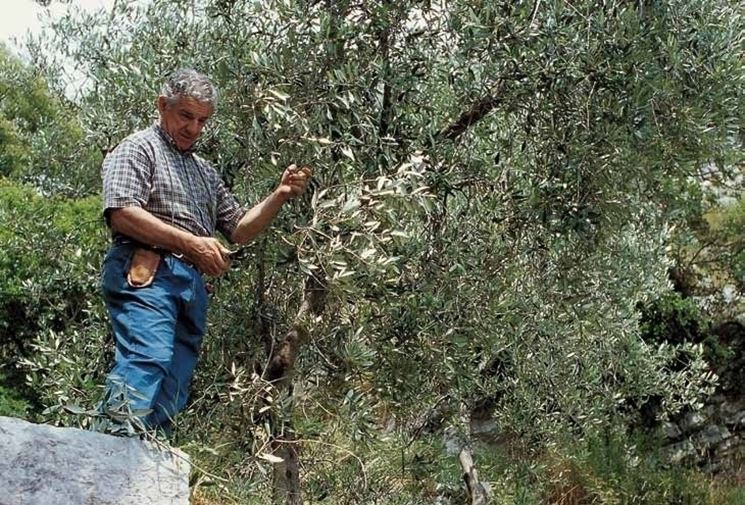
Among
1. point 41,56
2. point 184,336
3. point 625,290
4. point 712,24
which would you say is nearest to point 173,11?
point 41,56

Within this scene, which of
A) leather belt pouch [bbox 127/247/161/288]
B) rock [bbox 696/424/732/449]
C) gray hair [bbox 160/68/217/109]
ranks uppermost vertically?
gray hair [bbox 160/68/217/109]

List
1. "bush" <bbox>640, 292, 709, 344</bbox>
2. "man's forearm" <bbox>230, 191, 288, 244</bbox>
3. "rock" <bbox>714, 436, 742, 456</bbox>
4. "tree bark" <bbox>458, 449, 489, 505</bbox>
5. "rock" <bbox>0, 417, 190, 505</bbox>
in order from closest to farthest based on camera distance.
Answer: "rock" <bbox>0, 417, 190, 505</bbox>
"man's forearm" <bbox>230, 191, 288, 244</bbox>
"tree bark" <bbox>458, 449, 489, 505</bbox>
"bush" <bbox>640, 292, 709, 344</bbox>
"rock" <bbox>714, 436, 742, 456</bbox>

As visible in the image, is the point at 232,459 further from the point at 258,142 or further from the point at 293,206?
the point at 258,142

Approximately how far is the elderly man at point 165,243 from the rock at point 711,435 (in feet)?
28.5

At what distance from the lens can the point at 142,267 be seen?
3.05m

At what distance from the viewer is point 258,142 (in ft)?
11.5

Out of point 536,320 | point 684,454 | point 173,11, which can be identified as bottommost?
point 684,454

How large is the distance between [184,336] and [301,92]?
0.99 meters

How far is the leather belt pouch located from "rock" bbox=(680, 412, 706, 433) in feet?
29.4

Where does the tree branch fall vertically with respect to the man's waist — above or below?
above

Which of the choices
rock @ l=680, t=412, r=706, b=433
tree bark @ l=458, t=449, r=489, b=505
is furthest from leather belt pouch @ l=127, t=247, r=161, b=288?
rock @ l=680, t=412, r=706, b=433

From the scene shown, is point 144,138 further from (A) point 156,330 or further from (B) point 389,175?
(B) point 389,175

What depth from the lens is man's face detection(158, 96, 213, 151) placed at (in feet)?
10.6

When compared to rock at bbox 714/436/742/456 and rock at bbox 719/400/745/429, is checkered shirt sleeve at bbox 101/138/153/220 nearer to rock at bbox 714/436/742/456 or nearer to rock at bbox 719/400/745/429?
rock at bbox 714/436/742/456
